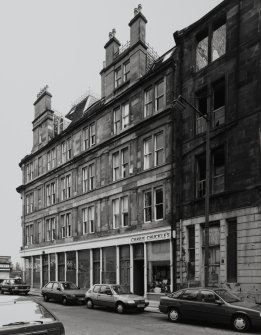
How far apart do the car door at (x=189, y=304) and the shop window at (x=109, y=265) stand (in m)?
13.6

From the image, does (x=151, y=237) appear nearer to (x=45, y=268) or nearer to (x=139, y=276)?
(x=139, y=276)

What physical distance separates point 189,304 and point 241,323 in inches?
93.0

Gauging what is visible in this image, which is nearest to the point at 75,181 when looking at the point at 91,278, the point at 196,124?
the point at 91,278

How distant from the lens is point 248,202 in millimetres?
18703

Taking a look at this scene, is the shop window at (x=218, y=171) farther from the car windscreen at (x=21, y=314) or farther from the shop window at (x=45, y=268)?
the shop window at (x=45, y=268)

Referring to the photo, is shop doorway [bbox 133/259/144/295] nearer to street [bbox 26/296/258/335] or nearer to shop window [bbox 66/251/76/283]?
shop window [bbox 66/251/76/283]

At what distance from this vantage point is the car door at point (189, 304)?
1478 cm

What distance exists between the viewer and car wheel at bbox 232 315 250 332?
43.1ft

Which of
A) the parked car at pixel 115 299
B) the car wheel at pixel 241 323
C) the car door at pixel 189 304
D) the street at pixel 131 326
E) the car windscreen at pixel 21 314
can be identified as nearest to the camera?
the car windscreen at pixel 21 314

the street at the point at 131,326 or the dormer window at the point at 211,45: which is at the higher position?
the dormer window at the point at 211,45

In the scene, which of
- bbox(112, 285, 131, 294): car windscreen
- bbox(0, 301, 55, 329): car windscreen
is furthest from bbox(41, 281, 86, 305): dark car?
bbox(0, 301, 55, 329): car windscreen

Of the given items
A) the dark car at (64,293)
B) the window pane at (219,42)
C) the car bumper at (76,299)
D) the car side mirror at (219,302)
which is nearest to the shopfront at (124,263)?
the car bumper at (76,299)

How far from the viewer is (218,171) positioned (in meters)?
21.2

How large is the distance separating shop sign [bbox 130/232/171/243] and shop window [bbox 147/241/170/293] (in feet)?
1.27
